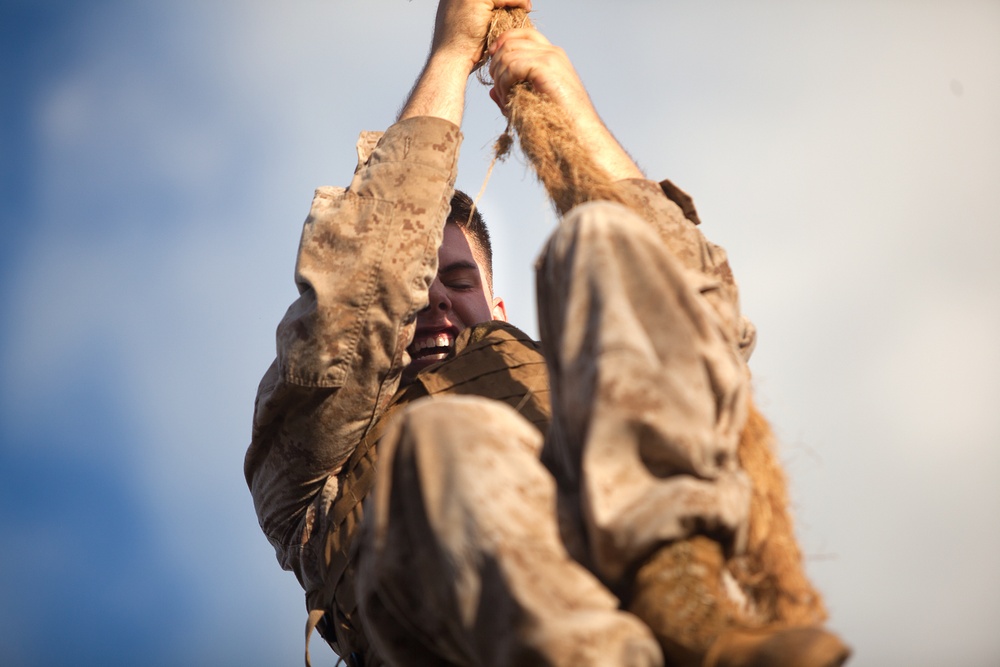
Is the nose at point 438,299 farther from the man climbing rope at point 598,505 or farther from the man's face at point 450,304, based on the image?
the man climbing rope at point 598,505

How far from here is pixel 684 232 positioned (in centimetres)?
272

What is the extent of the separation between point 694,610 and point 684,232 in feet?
4.08

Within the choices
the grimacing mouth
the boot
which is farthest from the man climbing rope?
the grimacing mouth

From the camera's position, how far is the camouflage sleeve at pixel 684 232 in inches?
105

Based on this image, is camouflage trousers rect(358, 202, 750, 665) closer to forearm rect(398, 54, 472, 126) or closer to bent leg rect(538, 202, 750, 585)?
bent leg rect(538, 202, 750, 585)

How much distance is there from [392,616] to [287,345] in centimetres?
98

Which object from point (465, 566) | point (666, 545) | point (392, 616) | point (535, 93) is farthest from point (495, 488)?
point (535, 93)

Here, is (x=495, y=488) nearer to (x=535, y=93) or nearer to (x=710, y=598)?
(x=710, y=598)

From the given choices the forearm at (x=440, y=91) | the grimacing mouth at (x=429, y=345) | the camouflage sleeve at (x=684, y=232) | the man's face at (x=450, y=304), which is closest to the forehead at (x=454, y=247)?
the man's face at (x=450, y=304)

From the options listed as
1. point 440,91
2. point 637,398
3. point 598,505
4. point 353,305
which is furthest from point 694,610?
point 440,91

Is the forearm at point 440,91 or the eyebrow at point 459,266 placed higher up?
the forearm at point 440,91

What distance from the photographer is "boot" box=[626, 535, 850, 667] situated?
5.28 feet

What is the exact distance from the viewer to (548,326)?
77.7 inches

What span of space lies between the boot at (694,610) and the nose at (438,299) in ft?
5.87
